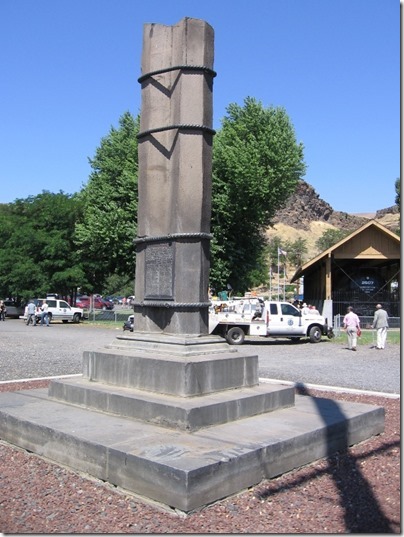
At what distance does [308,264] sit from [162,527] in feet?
105

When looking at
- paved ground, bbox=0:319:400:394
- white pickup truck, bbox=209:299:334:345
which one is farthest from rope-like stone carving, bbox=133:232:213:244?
white pickup truck, bbox=209:299:334:345

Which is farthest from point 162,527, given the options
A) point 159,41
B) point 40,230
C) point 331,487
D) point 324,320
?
point 40,230

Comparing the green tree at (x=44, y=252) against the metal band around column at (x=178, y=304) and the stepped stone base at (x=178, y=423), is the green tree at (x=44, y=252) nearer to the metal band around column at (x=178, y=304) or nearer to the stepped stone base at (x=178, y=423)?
the metal band around column at (x=178, y=304)

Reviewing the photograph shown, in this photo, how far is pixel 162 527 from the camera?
168 inches

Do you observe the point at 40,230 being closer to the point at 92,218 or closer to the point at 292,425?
the point at 92,218

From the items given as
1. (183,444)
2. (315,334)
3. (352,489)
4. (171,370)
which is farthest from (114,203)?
(352,489)

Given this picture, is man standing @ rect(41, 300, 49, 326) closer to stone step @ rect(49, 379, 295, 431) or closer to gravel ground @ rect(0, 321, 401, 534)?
stone step @ rect(49, 379, 295, 431)

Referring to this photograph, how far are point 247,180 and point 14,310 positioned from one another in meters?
24.3

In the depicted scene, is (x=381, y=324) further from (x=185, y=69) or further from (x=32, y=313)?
(x=32, y=313)

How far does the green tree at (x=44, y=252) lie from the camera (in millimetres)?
40812

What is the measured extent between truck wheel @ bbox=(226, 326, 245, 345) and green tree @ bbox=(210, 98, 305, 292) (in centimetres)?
879

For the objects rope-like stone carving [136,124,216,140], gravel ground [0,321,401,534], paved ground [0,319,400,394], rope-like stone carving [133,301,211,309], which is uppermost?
rope-like stone carving [136,124,216,140]

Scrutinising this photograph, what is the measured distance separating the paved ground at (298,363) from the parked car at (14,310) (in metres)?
24.2

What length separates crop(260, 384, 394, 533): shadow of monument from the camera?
4441 mm
